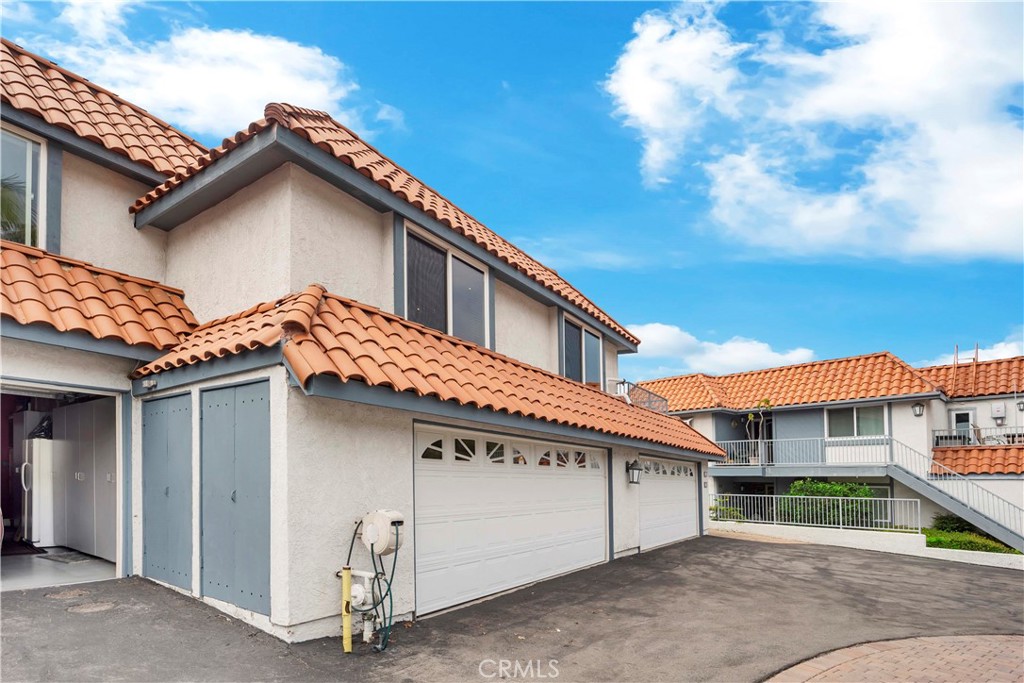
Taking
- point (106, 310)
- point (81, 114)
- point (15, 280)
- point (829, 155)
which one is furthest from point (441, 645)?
point (829, 155)

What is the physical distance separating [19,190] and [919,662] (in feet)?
39.3

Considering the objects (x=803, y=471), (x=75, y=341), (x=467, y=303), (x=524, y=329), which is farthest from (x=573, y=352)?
(x=803, y=471)

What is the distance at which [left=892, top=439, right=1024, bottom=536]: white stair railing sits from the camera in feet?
53.9

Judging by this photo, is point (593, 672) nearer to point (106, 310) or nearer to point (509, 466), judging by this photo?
point (509, 466)

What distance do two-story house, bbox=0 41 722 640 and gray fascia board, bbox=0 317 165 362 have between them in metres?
0.02

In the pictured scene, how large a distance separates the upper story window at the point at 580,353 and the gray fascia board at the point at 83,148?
835 centimetres

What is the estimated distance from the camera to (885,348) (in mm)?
23922

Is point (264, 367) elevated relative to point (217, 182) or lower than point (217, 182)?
lower

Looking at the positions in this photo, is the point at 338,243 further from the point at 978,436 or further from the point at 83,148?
the point at 978,436

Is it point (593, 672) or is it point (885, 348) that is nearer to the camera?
point (593, 672)

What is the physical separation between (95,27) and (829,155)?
16437 mm

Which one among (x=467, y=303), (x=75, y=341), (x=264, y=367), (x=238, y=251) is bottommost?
(x=264, y=367)

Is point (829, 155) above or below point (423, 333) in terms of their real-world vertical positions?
above

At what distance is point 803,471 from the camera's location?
21906 millimetres
